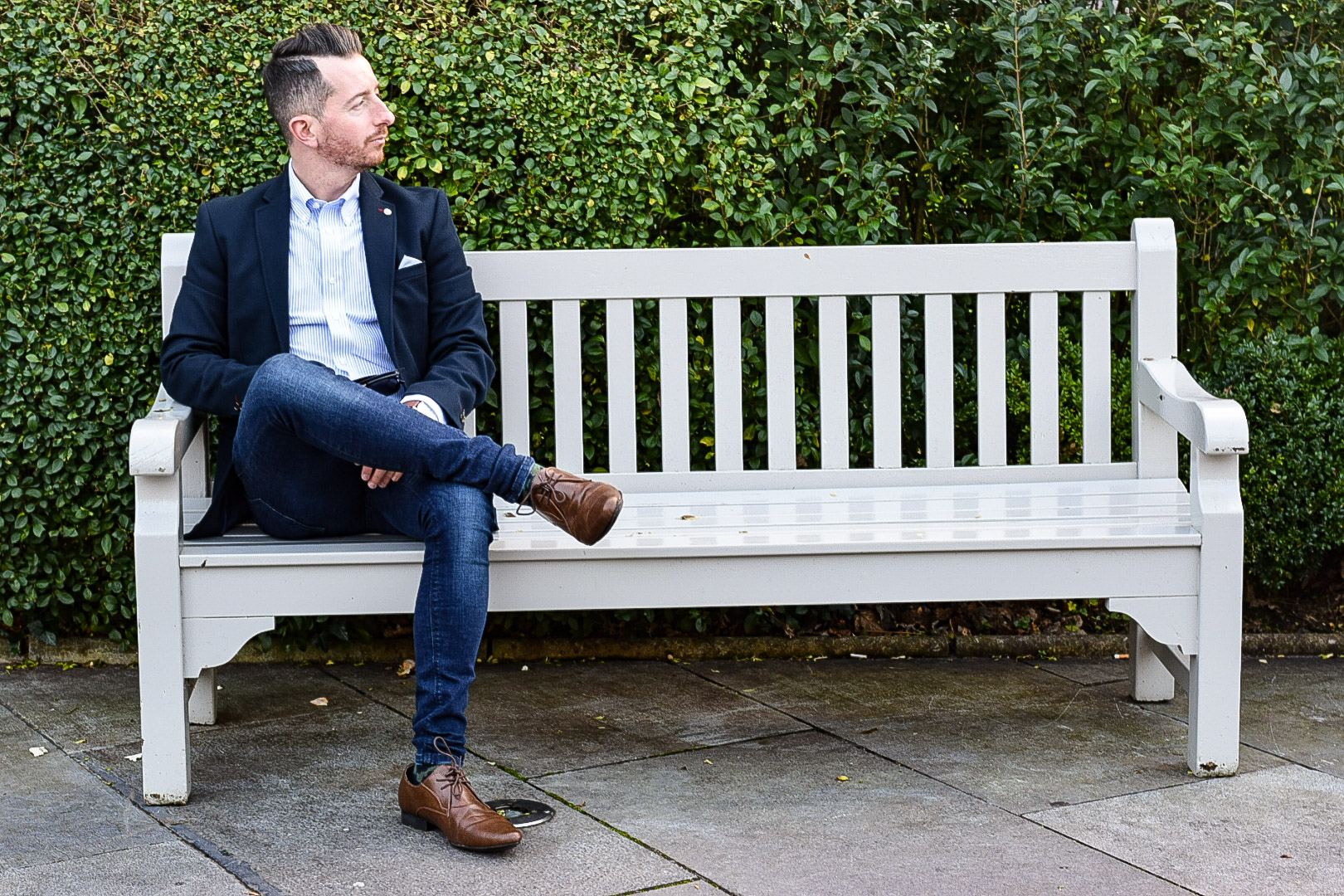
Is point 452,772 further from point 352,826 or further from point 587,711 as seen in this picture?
point 587,711

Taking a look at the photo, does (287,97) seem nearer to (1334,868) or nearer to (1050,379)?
(1050,379)

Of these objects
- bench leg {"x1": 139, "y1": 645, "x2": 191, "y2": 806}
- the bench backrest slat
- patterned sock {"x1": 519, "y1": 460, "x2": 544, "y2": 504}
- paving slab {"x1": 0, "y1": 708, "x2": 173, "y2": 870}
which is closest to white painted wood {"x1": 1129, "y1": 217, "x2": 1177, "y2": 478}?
the bench backrest slat

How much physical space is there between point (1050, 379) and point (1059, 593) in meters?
0.84

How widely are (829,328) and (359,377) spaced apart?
3.99ft

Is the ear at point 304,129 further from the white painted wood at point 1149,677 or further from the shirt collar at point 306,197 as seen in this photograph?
the white painted wood at point 1149,677

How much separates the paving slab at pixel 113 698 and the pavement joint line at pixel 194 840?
8.6 inches

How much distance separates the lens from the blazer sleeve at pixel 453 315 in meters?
3.50

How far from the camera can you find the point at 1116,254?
12.7 ft

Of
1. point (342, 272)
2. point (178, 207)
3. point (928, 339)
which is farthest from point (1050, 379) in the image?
point (178, 207)

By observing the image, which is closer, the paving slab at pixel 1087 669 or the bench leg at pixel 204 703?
the bench leg at pixel 204 703

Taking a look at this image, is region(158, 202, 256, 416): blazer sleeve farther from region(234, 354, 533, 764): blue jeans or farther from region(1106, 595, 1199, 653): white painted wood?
region(1106, 595, 1199, 653): white painted wood

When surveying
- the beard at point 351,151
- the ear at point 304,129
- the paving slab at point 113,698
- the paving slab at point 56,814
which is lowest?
the paving slab at point 56,814

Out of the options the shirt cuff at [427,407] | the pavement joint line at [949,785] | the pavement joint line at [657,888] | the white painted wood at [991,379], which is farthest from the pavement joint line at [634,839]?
the white painted wood at [991,379]

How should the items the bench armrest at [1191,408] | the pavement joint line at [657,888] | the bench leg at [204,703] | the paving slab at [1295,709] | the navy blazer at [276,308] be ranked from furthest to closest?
the bench leg at [204,703] → the paving slab at [1295,709] → the navy blazer at [276,308] → the bench armrest at [1191,408] → the pavement joint line at [657,888]
